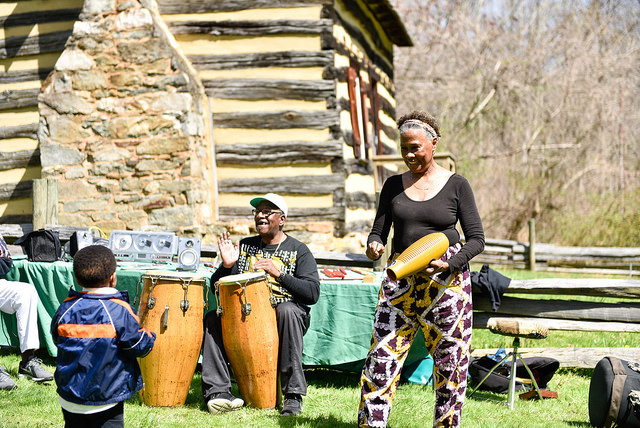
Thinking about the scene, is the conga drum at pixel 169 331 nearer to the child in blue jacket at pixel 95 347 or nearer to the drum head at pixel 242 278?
the drum head at pixel 242 278

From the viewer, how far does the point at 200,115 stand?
8.46 metres

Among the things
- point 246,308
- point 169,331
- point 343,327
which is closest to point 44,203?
point 169,331

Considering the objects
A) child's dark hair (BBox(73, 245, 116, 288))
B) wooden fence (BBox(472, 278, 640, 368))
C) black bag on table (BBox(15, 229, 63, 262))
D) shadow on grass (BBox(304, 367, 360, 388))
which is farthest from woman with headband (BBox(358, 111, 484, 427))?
black bag on table (BBox(15, 229, 63, 262))

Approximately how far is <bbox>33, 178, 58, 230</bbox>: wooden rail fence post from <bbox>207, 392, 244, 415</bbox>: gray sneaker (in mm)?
4645

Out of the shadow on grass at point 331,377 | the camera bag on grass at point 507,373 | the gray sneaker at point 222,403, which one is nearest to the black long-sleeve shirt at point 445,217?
the gray sneaker at point 222,403

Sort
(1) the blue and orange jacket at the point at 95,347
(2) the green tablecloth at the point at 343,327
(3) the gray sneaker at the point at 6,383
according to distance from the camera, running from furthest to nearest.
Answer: (2) the green tablecloth at the point at 343,327 → (3) the gray sneaker at the point at 6,383 → (1) the blue and orange jacket at the point at 95,347

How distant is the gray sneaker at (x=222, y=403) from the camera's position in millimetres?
4277

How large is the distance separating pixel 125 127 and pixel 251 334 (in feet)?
16.3

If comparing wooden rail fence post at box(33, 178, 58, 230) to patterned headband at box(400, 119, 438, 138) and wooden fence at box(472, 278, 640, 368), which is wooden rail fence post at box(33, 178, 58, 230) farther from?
patterned headband at box(400, 119, 438, 138)

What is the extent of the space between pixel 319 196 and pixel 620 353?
4264 millimetres

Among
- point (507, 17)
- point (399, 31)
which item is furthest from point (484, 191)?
point (399, 31)

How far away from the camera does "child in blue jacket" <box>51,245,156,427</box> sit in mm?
3008

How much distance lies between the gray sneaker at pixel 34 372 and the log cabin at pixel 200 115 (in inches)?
134

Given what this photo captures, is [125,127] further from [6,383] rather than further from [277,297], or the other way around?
[277,297]
